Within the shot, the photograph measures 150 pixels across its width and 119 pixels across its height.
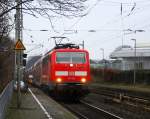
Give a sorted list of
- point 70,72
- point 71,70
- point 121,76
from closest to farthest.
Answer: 1. point 70,72
2. point 71,70
3. point 121,76

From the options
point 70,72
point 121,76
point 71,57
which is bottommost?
point 121,76

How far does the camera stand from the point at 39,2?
1448 centimetres

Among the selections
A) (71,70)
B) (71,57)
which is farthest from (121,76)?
(71,70)

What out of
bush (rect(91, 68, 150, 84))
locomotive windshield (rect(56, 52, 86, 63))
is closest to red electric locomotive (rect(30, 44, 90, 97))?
locomotive windshield (rect(56, 52, 86, 63))

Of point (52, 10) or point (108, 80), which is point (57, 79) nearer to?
point (52, 10)

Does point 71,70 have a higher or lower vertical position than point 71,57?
lower

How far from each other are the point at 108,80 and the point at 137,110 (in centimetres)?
5508

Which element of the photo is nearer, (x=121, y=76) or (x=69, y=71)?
(x=69, y=71)

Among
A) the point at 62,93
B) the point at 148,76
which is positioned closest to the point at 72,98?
the point at 62,93

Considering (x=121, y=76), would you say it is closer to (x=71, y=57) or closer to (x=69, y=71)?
(x=71, y=57)

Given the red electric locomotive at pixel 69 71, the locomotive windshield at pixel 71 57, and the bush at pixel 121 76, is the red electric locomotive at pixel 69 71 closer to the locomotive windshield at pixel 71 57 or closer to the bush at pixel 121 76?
the locomotive windshield at pixel 71 57

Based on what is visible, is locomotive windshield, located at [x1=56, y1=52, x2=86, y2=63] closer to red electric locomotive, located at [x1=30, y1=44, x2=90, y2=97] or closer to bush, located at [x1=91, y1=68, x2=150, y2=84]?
red electric locomotive, located at [x1=30, y1=44, x2=90, y2=97]

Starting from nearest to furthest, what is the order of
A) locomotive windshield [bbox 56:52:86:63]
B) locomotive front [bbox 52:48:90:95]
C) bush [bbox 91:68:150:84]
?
locomotive front [bbox 52:48:90:95]
locomotive windshield [bbox 56:52:86:63]
bush [bbox 91:68:150:84]

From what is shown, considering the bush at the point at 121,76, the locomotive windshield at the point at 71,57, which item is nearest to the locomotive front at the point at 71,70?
the locomotive windshield at the point at 71,57
